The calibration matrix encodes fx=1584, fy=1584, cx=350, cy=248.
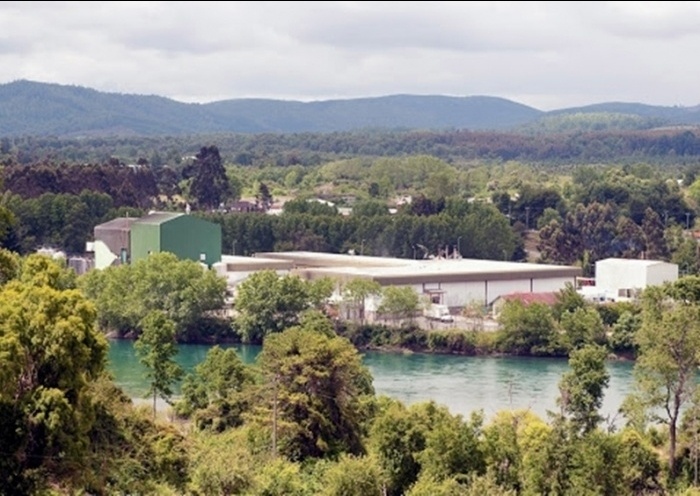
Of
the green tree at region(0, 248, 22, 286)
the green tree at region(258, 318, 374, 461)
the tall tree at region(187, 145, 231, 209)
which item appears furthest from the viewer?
the tall tree at region(187, 145, 231, 209)

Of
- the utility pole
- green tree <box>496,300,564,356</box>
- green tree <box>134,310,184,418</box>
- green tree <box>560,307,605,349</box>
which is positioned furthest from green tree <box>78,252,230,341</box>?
the utility pole

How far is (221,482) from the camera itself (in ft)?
43.3

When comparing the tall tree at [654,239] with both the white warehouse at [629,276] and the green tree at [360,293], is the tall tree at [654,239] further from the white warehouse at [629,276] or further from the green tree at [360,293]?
the green tree at [360,293]

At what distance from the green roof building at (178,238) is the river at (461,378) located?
5.38m

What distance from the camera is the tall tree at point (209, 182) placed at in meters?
51.4

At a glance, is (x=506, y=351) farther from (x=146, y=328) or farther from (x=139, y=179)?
(x=139, y=179)

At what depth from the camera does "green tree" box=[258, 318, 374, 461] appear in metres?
15.8

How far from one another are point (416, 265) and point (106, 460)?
79.6 ft

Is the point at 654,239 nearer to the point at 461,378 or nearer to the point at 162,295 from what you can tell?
→ the point at 162,295

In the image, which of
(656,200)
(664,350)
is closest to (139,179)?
(656,200)

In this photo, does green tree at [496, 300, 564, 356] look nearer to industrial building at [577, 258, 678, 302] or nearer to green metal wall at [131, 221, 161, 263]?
industrial building at [577, 258, 678, 302]

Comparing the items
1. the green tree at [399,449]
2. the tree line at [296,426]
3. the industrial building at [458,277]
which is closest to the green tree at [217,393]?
the tree line at [296,426]

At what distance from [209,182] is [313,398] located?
36.0 metres

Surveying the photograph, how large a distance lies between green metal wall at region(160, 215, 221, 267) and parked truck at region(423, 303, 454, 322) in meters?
6.57
